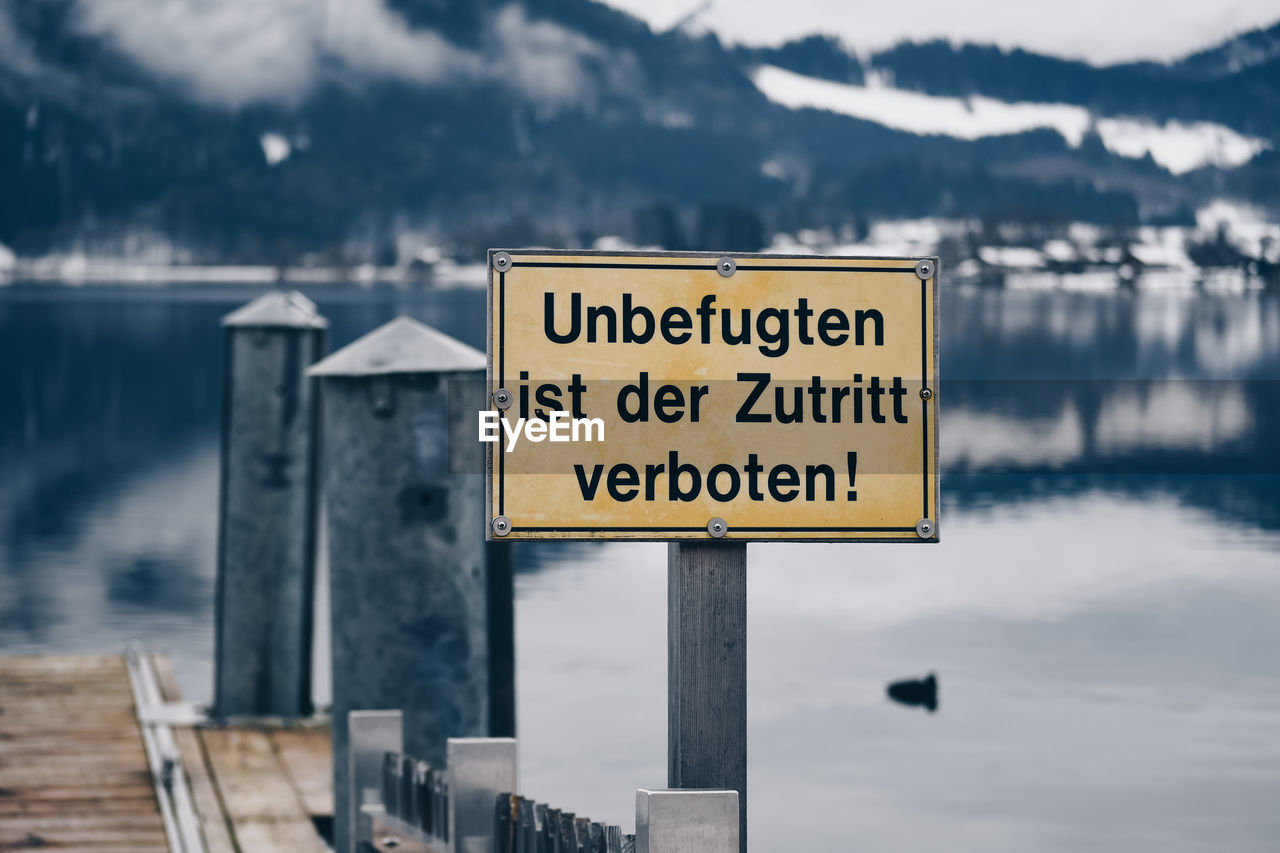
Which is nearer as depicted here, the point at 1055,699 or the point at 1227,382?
the point at 1227,382

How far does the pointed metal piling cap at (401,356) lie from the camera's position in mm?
7660

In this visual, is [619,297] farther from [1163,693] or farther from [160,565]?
[160,565]

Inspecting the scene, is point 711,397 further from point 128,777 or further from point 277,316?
point 277,316

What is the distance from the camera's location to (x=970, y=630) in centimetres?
2994

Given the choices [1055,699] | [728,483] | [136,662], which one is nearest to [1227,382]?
[728,483]

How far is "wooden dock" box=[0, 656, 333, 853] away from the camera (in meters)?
8.75

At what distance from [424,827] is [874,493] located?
3.43m

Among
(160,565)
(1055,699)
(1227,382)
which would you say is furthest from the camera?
(160,565)

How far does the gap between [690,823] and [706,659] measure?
348mm

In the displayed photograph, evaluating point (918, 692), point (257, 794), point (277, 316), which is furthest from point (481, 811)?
point (918, 692)

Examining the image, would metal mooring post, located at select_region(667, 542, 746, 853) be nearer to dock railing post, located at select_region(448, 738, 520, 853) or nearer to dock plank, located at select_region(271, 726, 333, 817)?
dock railing post, located at select_region(448, 738, 520, 853)

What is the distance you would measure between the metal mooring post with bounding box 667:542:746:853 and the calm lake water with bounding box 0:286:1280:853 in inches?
28.5

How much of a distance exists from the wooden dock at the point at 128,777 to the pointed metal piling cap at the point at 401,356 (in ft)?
8.32

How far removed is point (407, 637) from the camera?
25.2ft
